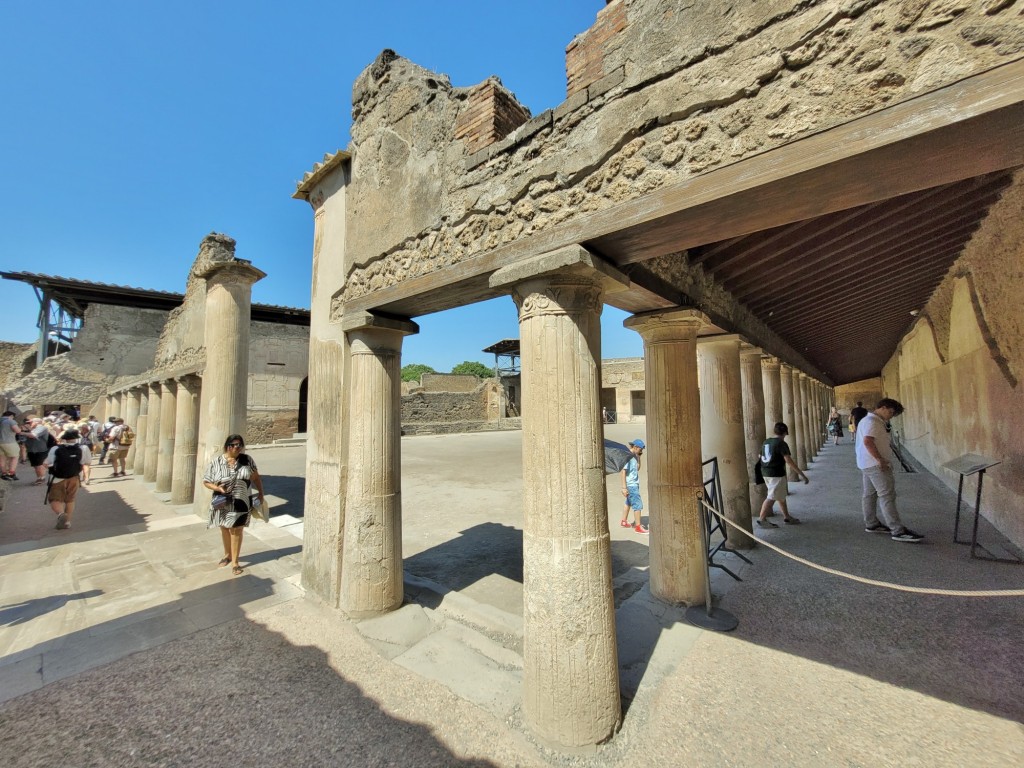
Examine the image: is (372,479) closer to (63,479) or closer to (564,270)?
(564,270)

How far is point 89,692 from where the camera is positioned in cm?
293

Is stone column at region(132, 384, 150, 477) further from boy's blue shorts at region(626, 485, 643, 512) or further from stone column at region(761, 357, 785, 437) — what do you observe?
stone column at region(761, 357, 785, 437)

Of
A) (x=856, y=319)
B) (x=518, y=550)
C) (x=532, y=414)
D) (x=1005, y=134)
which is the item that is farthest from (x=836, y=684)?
(x=856, y=319)

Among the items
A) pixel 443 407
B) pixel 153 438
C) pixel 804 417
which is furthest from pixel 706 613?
pixel 443 407

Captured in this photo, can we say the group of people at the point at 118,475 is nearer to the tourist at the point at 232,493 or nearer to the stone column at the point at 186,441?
the tourist at the point at 232,493

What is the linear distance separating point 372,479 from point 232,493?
7.79 ft

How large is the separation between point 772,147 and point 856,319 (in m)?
8.43

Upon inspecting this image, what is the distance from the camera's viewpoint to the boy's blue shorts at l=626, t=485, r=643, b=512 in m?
6.56

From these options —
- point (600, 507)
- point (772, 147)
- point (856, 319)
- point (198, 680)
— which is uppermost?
point (856, 319)

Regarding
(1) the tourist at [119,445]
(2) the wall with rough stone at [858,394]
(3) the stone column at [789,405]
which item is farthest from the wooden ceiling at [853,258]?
(2) the wall with rough stone at [858,394]

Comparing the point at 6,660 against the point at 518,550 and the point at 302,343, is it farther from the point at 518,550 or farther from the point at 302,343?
the point at 302,343

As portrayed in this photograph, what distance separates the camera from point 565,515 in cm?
246

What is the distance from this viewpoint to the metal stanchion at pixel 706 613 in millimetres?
3522

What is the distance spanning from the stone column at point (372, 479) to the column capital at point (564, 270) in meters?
1.71
